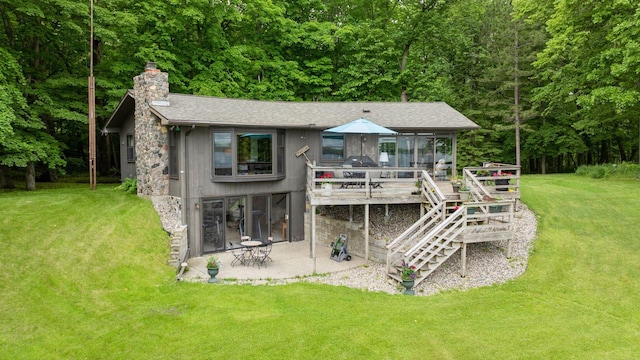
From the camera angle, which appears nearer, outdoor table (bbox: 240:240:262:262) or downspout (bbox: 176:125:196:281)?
outdoor table (bbox: 240:240:262:262)

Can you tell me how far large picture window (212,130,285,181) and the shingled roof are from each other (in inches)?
21.2

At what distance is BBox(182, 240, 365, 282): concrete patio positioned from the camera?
11094mm

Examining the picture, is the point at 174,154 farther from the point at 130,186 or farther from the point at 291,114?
the point at 291,114

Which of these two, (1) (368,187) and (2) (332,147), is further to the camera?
(2) (332,147)

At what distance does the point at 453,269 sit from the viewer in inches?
439

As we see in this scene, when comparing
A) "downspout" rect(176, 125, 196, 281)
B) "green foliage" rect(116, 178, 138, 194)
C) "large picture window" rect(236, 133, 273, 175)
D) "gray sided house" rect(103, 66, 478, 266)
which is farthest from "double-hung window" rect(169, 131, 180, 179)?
"green foliage" rect(116, 178, 138, 194)

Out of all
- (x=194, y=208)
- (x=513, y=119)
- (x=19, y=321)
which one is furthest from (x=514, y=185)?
(x=19, y=321)

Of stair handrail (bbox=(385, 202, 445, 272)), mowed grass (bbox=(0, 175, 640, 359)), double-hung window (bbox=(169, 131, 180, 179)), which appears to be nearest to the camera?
mowed grass (bbox=(0, 175, 640, 359))

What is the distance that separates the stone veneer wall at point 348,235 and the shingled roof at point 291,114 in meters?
3.78

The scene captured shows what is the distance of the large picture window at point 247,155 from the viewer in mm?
13562

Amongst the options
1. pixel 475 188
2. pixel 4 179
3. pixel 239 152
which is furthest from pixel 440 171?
pixel 4 179

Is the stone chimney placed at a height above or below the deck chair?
above

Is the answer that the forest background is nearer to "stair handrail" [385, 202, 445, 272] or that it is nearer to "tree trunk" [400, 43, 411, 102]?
"tree trunk" [400, 43, 411, 102]

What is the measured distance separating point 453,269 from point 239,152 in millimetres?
8125
